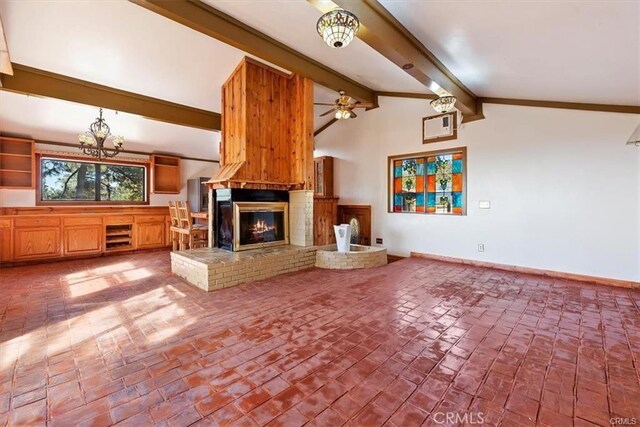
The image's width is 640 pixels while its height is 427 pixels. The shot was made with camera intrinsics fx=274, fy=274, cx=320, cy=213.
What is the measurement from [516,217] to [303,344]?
4283 millimetres

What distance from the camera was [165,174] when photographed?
7098mm

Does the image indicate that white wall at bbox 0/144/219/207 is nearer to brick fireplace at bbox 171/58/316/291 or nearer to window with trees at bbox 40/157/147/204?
window with trees at bbox 40/157/147/204

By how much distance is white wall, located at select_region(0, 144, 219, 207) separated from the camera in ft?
17.4

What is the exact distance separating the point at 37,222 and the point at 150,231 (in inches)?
74.5

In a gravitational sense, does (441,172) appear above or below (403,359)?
above

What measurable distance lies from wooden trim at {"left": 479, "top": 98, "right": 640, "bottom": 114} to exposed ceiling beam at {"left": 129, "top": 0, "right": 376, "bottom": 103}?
281 centimetres

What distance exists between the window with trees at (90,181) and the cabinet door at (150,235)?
2.63ft

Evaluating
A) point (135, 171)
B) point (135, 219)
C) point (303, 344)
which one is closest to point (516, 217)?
point (303, 344)

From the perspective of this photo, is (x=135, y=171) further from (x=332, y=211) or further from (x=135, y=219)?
(x=332, y=211)

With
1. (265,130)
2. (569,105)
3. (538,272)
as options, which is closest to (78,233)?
(265,130)

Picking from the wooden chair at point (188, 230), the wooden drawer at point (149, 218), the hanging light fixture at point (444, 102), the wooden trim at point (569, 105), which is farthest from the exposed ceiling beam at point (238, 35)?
the wooden drawer at point (149, 218)

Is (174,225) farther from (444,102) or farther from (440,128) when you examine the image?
(440,128)

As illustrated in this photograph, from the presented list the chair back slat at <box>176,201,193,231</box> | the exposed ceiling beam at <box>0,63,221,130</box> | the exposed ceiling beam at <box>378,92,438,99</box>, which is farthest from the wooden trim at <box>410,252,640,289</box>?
the exposed ceiling beam at <box>0,63,221,130</box>

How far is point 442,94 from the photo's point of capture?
3949 mm
